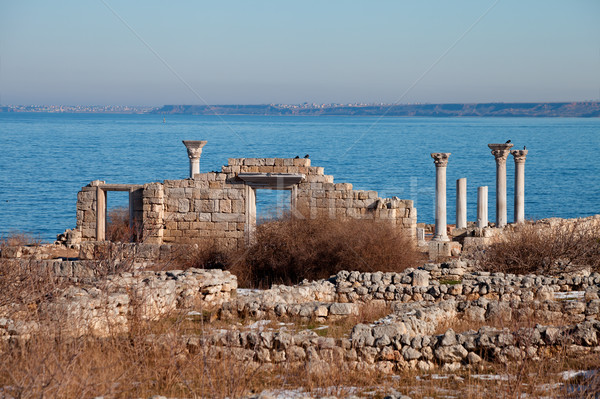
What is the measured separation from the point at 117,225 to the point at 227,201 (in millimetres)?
4252

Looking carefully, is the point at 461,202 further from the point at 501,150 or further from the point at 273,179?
the point at 273,179

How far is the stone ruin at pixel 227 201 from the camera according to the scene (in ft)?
71.8

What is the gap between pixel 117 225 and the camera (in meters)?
24.8

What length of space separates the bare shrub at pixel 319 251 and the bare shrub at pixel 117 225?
14.3ft

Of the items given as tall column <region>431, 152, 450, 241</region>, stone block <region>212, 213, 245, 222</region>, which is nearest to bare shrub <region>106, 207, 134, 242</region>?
stone block <region>212, 213, 245, 222</region>

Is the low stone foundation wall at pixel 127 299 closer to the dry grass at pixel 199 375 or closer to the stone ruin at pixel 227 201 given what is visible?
the dry grass at pixel 199 375

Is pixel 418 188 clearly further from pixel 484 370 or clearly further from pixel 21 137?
pixel 21 137

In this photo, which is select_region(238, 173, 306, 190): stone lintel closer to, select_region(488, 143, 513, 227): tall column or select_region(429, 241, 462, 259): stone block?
select_region(429, 241, 462, 259): stone block

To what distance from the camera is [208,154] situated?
9906 cm

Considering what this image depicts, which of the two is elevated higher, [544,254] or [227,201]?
[227,201]

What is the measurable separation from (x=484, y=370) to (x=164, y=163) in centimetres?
7977

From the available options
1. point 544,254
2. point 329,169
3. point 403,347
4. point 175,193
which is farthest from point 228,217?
point 329,169

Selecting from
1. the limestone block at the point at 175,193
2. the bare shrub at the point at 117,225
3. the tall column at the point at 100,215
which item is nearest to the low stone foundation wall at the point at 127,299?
the limestone block at the point at 175,193

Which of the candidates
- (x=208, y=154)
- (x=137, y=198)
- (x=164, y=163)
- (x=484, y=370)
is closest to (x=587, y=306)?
(x=484, y=370)
